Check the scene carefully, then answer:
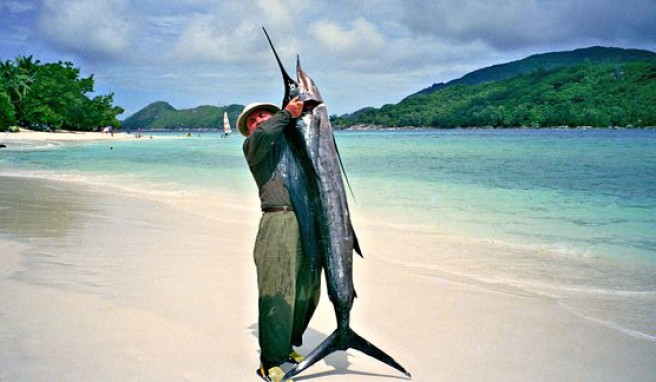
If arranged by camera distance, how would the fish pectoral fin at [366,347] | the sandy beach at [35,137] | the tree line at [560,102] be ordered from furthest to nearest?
the tree line at [560,102]
the sandy beach at [35,137]
the fish pectoral fin at [366,347]

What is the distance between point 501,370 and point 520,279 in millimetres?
2991

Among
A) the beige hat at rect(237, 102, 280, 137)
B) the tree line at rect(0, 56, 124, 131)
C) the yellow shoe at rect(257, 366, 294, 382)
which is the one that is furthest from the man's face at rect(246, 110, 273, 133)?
the tree line at rect(0, 56, 124, 131)

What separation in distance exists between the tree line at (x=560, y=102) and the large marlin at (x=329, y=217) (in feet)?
448

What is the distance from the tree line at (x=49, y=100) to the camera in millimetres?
69750

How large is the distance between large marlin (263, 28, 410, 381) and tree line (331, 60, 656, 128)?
137m

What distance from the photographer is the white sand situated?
3934mm

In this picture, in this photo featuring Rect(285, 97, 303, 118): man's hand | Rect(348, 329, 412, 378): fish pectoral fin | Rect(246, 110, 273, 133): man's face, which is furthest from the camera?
Rect(246, 110, 273, 133): man's face

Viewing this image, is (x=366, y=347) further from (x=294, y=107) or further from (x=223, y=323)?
(x=223, y=323)

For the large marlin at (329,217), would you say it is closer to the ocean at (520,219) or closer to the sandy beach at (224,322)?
the sandy beach at (224,322)

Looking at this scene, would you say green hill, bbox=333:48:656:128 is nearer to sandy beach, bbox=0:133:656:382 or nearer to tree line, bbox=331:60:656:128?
tree line, bbox=331:60:656:128

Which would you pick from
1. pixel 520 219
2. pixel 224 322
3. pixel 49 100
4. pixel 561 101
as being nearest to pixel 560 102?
pixel 561 101

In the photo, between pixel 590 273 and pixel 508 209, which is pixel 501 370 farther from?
pixel 508 209

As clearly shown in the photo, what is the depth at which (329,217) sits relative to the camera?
3514 mm

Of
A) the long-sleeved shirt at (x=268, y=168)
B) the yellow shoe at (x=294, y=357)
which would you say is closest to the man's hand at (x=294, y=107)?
the long-sleeved shirt at (x=268, y=168)
